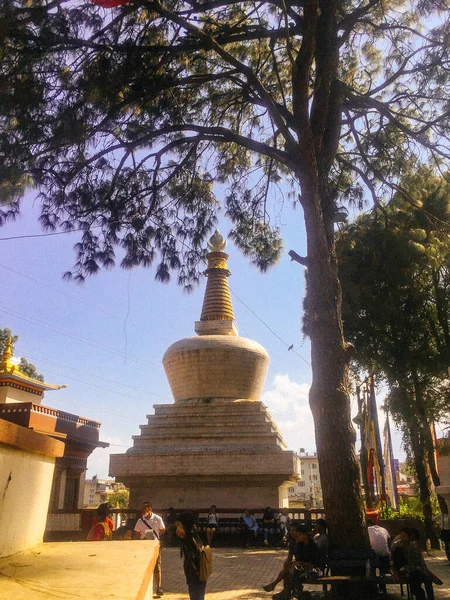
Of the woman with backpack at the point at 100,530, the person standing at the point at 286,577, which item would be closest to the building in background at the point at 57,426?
the woman with backpack at the point at 100,530

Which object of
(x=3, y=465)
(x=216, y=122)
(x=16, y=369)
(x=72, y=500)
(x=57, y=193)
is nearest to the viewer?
(x=3, y=465)

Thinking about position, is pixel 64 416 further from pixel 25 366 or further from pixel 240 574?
pixel 25 366

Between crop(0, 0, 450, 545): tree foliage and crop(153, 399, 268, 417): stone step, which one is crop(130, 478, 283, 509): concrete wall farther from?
crop(0, 0, 450, 545): tree foliage

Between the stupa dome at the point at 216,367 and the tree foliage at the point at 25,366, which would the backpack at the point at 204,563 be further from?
the tree foliage at the point at 25,366

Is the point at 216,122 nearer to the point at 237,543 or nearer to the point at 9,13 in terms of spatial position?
the point at 9,13

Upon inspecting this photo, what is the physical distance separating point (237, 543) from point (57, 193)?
10.4 m

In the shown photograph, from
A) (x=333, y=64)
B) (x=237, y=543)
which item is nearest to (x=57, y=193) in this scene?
(x=333, y=64)

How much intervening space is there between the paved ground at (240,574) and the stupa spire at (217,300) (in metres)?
9.43

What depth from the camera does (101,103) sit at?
7.36 m

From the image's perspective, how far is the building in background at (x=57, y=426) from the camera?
1556cm

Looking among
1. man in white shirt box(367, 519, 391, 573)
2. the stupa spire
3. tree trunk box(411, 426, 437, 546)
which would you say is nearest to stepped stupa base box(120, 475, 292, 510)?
tree trunk box(411, 426, 437, 546)

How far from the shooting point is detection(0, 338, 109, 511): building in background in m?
15.6

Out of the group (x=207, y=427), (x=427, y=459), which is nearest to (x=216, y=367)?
(x=207, y=427)

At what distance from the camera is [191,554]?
5.04 m
